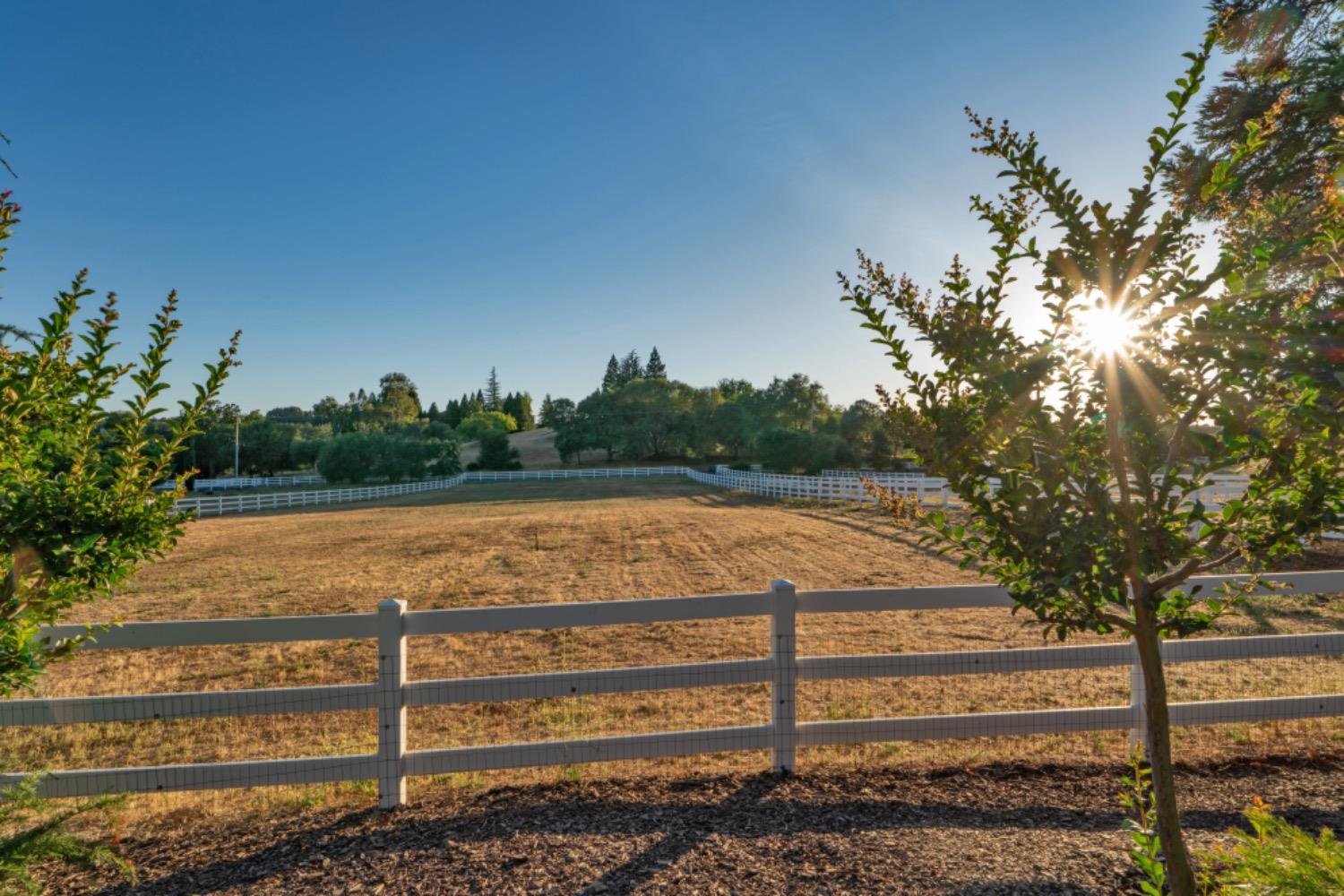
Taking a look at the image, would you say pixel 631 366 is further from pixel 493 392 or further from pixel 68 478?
pixel 68 478

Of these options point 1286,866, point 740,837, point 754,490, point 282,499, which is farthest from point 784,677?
point 282,499

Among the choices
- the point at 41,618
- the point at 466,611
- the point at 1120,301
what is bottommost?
the point at 466,611

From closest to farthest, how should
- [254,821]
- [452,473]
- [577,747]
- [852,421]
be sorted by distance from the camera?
[254,821]
[577,747]
[852,421]
[452,473]

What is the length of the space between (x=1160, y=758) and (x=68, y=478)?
15.1ft

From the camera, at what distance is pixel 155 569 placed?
1762cm

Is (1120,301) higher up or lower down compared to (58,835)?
higher up

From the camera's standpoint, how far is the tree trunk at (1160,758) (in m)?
2.56

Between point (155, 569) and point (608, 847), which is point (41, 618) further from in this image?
point (155, 569)

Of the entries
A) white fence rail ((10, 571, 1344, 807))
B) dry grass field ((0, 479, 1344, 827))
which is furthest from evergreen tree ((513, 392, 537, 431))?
white fence rail ((10, 571, 1344, 807))

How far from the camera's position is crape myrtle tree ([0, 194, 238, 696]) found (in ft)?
9.24

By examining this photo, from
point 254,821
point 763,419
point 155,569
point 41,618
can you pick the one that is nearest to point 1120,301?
point 41,618

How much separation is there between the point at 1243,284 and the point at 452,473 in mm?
73110

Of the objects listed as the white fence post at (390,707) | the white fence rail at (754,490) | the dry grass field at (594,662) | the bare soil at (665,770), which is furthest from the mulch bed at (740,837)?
the white fence rail at (754,490)

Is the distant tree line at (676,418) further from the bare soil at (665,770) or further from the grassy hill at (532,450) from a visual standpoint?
the bare soil at (665,770)
